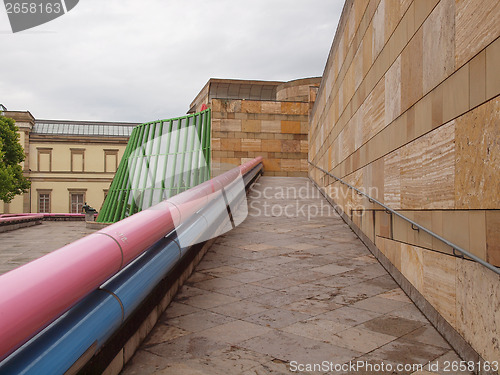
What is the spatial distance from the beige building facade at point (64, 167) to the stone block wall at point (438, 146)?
44549 mm

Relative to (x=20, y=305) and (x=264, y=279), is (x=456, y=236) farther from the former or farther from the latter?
(x=20, y=305)

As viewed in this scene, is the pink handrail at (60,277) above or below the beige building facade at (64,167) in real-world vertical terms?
below

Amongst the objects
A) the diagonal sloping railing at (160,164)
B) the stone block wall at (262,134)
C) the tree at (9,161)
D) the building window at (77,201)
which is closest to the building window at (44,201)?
the building window at (77,201)

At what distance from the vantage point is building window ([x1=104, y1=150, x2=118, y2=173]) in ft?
156

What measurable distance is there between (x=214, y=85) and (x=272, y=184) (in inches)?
780

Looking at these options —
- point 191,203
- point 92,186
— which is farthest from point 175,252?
point 92,186

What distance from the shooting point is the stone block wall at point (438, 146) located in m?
2.67

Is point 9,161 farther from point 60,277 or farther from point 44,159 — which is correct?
point 60,277

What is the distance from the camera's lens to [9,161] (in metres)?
33.8

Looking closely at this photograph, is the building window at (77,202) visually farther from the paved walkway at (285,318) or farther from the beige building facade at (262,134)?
the paved walkway at (285,318)

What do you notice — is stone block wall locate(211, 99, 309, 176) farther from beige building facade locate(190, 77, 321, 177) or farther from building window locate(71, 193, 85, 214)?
building window locate(71, 193, 85, 214)

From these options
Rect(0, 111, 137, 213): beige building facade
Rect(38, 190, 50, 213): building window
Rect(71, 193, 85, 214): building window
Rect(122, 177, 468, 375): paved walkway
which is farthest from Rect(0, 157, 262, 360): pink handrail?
Rect(38, 190, 50, 213): building window

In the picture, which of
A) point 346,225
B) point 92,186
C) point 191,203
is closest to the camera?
point 191,203

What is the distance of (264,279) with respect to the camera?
15.4 feet
